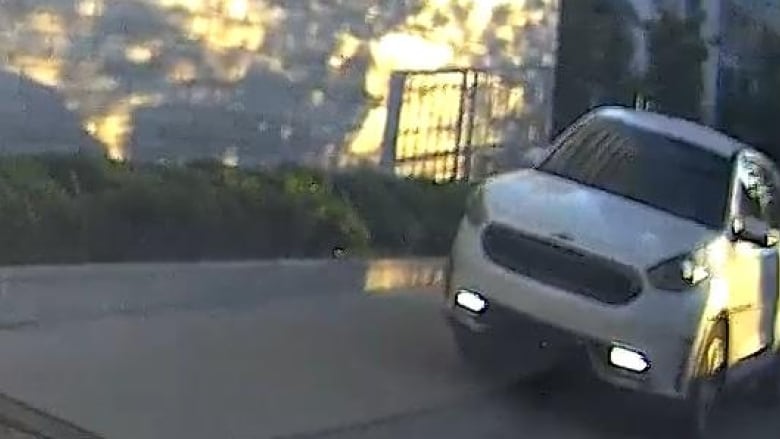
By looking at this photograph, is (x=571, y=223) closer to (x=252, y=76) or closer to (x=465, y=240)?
(x=465, y=240)

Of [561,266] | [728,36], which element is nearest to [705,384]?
[561,266]

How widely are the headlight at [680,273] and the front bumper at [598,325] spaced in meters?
0.06

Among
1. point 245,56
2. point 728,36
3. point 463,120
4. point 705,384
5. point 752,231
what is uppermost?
point 245,56

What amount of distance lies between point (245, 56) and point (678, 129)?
12.6ft

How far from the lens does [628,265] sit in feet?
28.0

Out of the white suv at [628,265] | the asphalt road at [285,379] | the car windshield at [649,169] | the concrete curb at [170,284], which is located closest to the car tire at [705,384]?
the white suv at [628,265]

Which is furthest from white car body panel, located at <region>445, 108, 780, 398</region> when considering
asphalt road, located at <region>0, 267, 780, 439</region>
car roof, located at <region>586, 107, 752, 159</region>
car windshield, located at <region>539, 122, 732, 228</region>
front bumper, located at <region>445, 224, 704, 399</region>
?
car roof, located at <region>586, 107, 752, 159</region>

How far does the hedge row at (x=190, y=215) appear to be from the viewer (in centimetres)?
935

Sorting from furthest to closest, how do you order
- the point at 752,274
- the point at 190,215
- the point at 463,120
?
1. the point at 463,120
2. the point at 190,215
3. the point at 752,274

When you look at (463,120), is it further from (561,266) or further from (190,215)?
(561,266)

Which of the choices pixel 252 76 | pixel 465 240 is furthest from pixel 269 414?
pixel 252 76

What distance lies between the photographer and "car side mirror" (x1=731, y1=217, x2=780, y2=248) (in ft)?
30.9

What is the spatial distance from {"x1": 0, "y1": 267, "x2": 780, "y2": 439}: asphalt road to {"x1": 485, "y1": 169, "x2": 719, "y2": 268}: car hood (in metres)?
1.00

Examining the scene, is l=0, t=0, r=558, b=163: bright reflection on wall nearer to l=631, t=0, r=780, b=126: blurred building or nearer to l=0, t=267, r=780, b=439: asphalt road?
l=0, t=267, r=780, b=439: asphalt road
